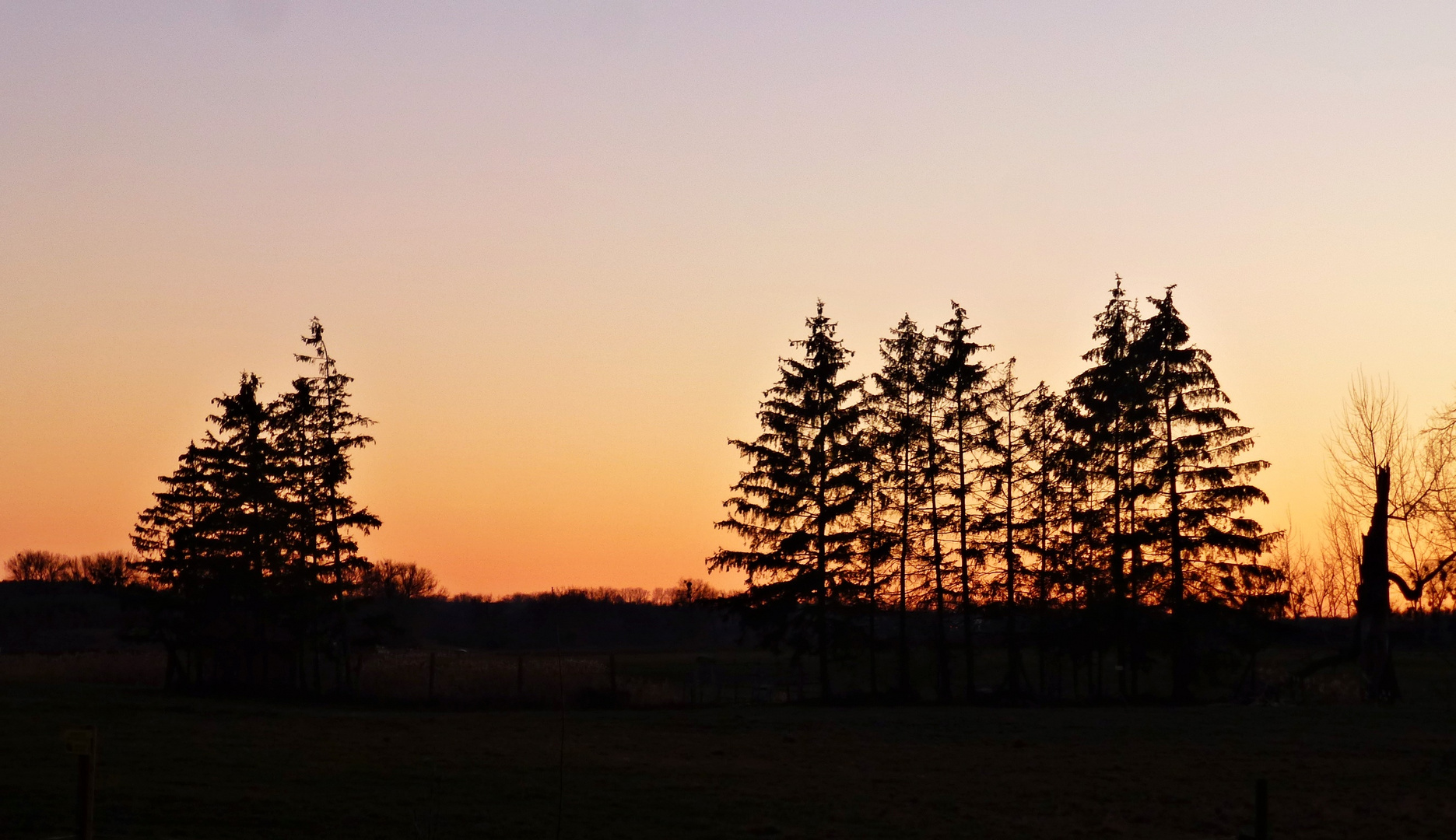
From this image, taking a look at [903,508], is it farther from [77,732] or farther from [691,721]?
[77,732]

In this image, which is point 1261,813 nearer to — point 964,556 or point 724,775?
point 724,775

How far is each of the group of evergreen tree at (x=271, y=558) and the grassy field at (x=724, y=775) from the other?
958cm

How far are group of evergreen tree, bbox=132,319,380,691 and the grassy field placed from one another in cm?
958

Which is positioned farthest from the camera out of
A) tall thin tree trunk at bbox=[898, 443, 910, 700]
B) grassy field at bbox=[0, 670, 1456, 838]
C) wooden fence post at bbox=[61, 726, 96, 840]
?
tall thin tree trunk at bbox=[898, 443, 910, 700]

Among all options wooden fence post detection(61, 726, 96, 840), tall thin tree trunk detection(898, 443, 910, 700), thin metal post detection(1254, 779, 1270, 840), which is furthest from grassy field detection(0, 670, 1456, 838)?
tall thin tree trunk detection(898, 443, 910, 700)

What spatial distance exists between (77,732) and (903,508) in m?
37.8

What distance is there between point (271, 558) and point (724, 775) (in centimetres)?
2873

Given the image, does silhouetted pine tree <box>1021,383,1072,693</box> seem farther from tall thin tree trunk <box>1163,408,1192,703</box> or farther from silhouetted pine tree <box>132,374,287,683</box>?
silhouetted pine tree <box>132,374,287,683</box>

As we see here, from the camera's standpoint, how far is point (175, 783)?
19.9 metres

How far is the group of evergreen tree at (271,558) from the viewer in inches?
1821

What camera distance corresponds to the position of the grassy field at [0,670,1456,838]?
17.5 meters

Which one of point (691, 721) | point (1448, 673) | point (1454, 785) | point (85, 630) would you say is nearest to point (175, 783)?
point (691, 721)

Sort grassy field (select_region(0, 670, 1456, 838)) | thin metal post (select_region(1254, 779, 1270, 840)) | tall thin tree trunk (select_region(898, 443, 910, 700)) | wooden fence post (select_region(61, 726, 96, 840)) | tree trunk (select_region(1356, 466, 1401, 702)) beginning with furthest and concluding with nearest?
tall thin tree trunk (select_region(898, 443, 910, 700))
tree trunk (select_region(1356, 466, 1401, 702))
grassy field (select_region(0, 670, 1456, 838))
thin metal post (select_region(1254, 779, 1270, 840))
wooden fence post (select_region(61, 726, 96, 840))

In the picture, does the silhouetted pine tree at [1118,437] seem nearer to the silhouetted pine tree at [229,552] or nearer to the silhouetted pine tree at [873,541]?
the silhouetted pine tree at [873,541]
